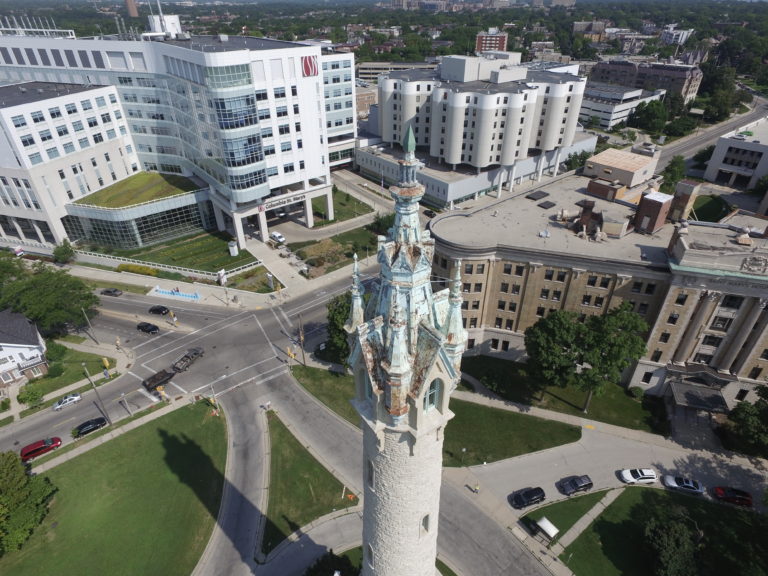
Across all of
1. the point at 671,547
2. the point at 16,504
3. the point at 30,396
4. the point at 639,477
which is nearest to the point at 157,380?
the point at 30,396

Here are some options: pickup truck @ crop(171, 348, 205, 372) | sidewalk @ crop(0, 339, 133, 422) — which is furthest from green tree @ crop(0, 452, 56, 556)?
pickup truck @ crop(171, 348, 205, 372)

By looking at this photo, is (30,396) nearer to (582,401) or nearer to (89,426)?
(89,426)

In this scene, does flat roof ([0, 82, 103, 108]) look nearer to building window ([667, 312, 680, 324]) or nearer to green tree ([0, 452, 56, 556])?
green tree ([0, 452, 56, 556])

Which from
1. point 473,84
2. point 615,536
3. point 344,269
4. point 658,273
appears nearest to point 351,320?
point 615,536

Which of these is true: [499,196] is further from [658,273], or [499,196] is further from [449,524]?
[449,524]

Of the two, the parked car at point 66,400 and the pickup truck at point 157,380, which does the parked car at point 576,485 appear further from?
the parked car at point 66,400
